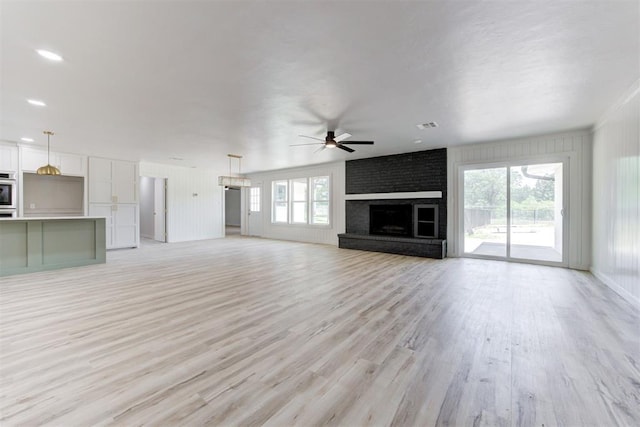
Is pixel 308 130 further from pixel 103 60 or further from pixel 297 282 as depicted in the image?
pixel 103 60

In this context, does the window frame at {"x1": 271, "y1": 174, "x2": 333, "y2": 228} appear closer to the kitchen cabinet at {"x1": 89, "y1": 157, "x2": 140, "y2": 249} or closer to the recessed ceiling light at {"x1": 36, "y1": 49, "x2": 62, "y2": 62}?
the kitchen cabinet at {"x1": 89, "y1": 157, "x2": 140, "y2": 249}

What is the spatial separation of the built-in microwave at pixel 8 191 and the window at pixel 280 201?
268 inches

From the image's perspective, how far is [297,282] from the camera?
4395 mm

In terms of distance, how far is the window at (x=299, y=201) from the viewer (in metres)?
9.80

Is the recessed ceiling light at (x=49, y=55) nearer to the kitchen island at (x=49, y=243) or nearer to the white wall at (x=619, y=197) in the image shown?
the kitchen island at (x=49, y=243)

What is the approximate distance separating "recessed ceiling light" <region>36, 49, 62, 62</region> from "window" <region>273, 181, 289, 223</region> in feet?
25.1

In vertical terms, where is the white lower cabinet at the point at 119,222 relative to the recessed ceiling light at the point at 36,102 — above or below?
below

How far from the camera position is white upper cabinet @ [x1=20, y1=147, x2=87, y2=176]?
6566 mm

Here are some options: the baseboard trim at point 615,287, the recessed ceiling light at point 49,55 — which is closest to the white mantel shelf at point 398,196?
the baseboard trim at point 615,287

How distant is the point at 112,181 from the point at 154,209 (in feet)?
8.07

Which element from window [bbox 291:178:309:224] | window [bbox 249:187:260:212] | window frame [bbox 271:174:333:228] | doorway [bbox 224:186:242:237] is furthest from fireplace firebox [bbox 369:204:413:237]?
doorway [bbox 224:186:242:237]

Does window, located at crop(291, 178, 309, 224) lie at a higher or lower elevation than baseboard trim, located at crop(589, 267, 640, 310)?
higher

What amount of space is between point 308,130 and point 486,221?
4526 mm

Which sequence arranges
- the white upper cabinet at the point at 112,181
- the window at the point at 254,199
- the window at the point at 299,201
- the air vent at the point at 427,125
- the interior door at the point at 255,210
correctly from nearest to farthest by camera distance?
the air vent at the point at 427,125 < the white upper cabinet at the point at 112,181 < the window at the point at 299,201 < the interior door at the point at 255,210 < the window at the point at 254,199
